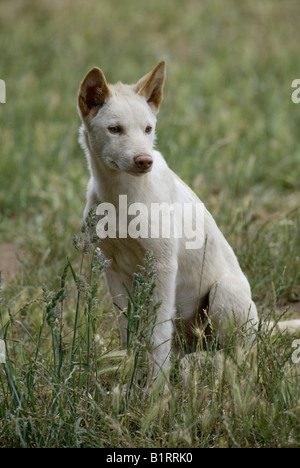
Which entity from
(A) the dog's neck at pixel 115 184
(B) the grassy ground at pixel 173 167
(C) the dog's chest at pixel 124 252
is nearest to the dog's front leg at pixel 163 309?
(C) the dog's chest at pixel 124 252

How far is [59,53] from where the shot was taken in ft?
35.5

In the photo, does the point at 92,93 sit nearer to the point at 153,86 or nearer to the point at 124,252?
the point at 153,86

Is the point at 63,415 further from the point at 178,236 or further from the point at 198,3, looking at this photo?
the point at 198,3

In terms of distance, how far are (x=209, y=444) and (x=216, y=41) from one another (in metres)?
9.50

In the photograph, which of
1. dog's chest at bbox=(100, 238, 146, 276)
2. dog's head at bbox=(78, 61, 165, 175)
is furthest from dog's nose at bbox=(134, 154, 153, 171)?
dog's chest at bbox=(100, 238, 146, 276)

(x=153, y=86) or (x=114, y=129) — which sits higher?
(x=153, y=86)

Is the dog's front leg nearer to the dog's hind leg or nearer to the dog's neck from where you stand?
the dog's hind leg

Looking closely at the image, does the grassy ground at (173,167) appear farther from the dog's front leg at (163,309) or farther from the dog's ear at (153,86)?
the dog's ear at (153,86)

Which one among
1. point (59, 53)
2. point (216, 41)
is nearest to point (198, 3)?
point (216, 41)

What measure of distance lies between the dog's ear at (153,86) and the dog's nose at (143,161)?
0.49 m

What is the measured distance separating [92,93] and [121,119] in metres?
0.26

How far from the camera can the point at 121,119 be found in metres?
3.49

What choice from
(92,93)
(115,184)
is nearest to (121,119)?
(92,93)

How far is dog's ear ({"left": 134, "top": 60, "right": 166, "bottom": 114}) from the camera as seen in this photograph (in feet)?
12.0
